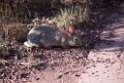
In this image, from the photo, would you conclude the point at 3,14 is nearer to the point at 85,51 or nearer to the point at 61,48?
the point at 61,48

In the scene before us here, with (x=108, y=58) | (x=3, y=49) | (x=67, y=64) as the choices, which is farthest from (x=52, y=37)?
(x=108, y=58)

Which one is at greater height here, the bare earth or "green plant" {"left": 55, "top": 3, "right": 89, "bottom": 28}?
"green plant" {"left": 55, "top": 3, "right": 89, "bottom": 28}

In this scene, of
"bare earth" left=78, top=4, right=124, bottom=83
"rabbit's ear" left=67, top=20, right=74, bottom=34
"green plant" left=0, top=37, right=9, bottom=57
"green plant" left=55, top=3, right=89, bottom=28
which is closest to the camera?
"bare earth" left=78, top=4, right=124, bottom=83

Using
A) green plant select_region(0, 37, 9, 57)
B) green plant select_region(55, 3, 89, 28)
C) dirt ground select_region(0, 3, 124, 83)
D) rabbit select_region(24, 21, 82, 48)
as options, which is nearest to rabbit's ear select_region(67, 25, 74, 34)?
rabbit select_region(24, 21, 82, 48)

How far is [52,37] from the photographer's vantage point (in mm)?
5723

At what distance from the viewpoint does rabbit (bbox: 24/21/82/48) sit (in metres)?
5.68

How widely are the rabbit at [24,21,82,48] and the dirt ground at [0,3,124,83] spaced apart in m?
0.10

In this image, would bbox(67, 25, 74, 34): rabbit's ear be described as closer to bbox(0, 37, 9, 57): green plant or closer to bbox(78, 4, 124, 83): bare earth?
bbox(78, 4, 124, 83): bare earth

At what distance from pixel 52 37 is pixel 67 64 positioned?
634 mm

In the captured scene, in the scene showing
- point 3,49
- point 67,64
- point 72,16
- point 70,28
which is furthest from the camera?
point 72,16

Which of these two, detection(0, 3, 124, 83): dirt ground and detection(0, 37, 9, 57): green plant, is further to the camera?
detection(0, 37, 9, 57): green plant

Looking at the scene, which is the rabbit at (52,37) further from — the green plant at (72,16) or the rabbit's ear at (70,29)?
the green plant at (72,16)

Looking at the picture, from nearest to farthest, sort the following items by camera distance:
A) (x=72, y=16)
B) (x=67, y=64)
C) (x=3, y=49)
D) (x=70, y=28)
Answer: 1. (x=67, y=64)
2. (x=3, y=49)
3. (x=70, y=28)
4. (x=72, y=16)

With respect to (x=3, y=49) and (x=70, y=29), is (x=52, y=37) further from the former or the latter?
(x=3, y=49)
